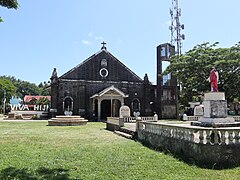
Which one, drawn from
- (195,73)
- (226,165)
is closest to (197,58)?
(195,73)

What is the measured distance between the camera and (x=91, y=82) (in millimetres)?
32188

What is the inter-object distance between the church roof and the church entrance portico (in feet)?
10.6

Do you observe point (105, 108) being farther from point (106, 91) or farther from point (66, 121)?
point (66, 121)

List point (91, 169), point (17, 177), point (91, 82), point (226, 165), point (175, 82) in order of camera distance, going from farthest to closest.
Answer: point (175, 82) < point (91, 82) < point (226, 165) < point (91, 169) < point (17, 177)

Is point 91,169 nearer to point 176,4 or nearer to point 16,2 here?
point 16,2

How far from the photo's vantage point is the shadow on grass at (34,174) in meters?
5.55

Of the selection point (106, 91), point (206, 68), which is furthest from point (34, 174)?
point (106, 91)

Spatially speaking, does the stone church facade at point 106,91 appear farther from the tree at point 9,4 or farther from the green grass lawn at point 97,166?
the tree at point 9,4

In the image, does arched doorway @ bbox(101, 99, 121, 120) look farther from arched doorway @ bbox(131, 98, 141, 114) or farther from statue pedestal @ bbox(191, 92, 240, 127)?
statue pedestal @ bbox(191, 92, 240, 127)

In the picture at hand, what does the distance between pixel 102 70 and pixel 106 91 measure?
4.48 metres

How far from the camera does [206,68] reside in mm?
24078

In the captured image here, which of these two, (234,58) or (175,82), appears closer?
(234,58)

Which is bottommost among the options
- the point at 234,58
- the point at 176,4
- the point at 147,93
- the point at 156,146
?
the point at 156,146

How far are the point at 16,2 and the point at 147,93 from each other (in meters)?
28.9
